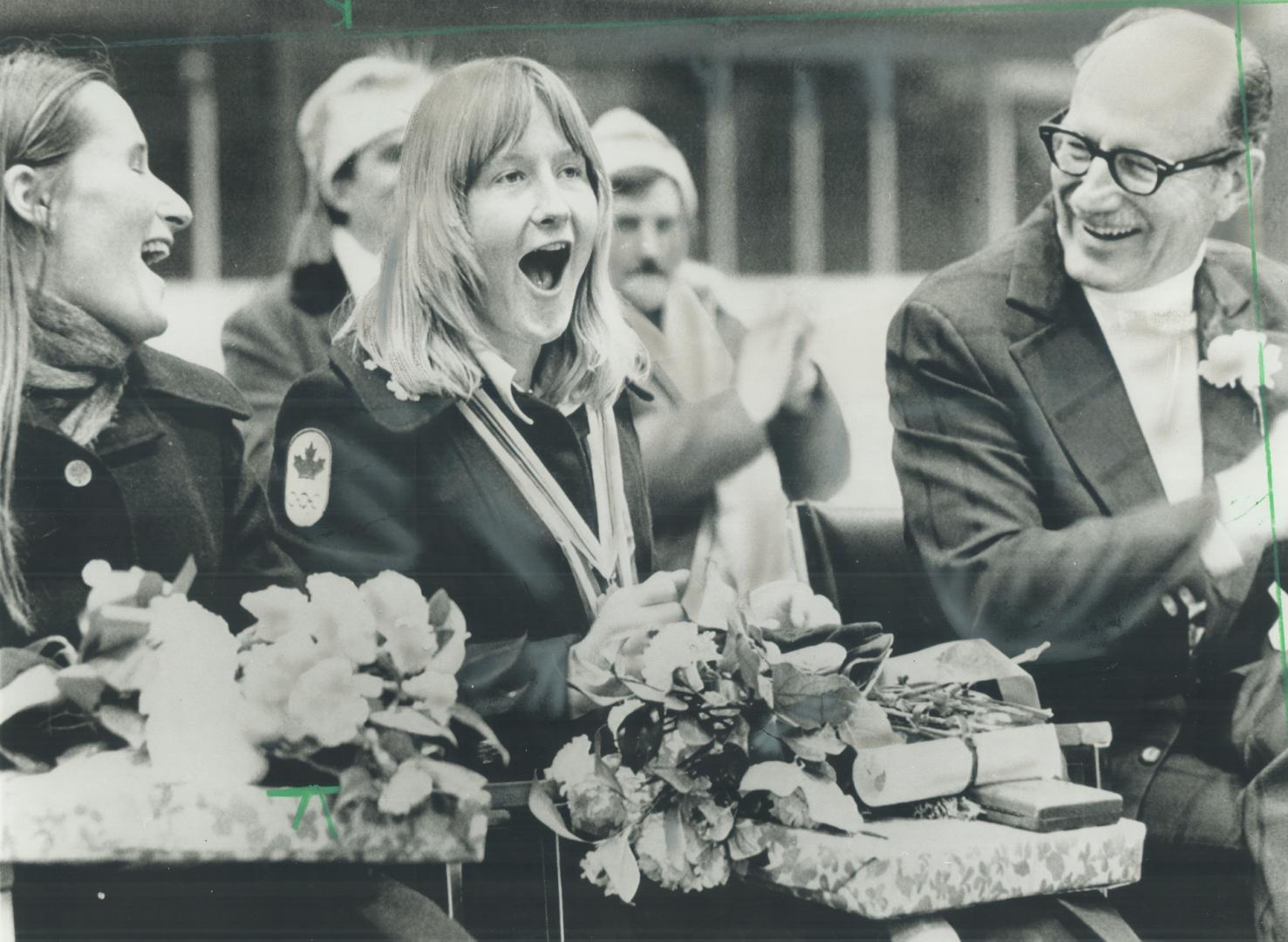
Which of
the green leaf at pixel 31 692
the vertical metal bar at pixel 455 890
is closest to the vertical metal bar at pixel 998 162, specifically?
the vertical metal bar at pixel 455 890

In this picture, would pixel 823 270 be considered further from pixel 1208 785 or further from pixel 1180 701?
pixel 1208 785

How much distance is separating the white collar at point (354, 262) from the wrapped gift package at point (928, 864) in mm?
1490

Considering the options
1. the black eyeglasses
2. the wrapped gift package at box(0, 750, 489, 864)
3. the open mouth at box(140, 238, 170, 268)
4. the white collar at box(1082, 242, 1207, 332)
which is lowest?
the wrapped gift package at box(0, 750, 489, 864)

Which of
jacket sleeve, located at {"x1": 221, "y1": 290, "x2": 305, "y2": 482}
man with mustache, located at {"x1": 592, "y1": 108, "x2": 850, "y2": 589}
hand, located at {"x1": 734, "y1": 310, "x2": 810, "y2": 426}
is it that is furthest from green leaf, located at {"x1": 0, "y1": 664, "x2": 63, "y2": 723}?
hand, located at {"x1": 734, "y1": 310, "x2": 810, "y2": 426}

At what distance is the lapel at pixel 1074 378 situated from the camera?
2961 millimetres

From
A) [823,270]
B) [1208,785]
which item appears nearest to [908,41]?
[823,270]

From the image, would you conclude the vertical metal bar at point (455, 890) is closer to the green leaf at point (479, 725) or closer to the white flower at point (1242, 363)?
the green leaf at point (479, 725)

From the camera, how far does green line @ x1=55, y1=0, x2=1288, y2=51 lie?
119 inches

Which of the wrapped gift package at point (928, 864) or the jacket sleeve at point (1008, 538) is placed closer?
the wrapped gift package at point (928, 864)

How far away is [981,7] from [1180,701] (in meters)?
1.60

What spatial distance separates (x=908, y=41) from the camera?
3023 millimetres

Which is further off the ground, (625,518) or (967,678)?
(625,518)

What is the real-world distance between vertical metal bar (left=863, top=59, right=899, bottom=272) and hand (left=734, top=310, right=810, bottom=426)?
23 cm

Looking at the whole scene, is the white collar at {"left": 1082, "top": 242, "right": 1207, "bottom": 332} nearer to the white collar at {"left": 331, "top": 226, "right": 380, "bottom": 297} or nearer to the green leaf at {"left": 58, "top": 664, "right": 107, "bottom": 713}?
the white collar at {"left": 331, "top": 226, "right": 380, "bottom": 297}
